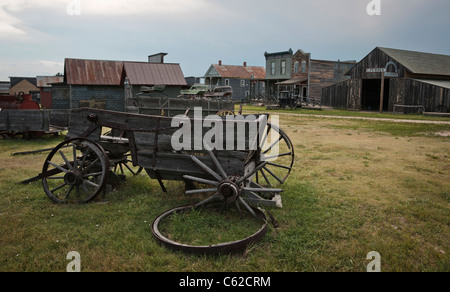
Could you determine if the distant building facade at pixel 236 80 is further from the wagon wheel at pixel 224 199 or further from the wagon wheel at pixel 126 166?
the wagon wheel at pixel 224 199

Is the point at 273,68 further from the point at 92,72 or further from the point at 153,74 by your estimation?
the point at 92,72

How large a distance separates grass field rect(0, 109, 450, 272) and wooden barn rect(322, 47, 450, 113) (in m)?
20.0

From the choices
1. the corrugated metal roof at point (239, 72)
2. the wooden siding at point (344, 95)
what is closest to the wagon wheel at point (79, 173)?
the wooden siding at point (344, 95)

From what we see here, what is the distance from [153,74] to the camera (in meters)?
24.2

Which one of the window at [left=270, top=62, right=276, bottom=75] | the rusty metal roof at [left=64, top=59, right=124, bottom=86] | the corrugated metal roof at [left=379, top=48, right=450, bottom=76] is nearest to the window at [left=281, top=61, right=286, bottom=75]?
the window at [left=270, top=62, right=276, bottom=75]

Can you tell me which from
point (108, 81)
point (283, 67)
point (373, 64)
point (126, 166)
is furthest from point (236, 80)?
point (126, 166)

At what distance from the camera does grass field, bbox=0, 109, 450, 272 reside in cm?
345

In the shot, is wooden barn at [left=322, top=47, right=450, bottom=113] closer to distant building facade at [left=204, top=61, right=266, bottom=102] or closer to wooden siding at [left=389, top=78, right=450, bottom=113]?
wooden siding at [left=389, top=78, right=450, bottom=113]

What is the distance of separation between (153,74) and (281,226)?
21.7 metres

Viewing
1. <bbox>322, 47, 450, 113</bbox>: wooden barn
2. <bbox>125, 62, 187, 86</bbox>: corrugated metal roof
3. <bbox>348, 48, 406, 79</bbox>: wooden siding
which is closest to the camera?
<bbox>125, 62, 187, 86</bbox>: corrugated metal roof

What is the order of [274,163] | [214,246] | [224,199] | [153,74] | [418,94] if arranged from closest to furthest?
[214,246]
[224,199]
[274,163]
[153,74]
[418,94]
